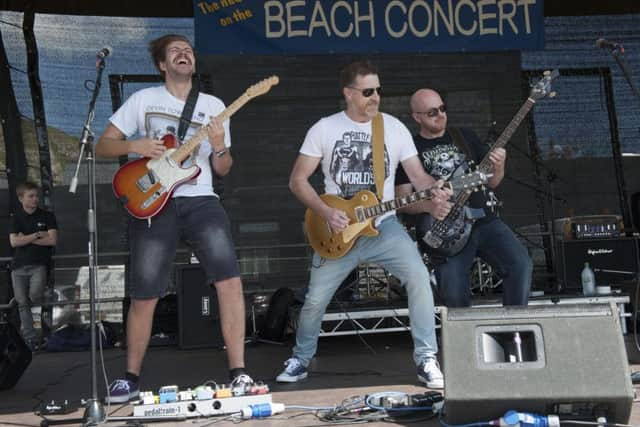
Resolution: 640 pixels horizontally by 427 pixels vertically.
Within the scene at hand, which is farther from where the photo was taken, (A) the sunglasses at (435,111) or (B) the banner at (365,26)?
(B) the banner at (365,26)

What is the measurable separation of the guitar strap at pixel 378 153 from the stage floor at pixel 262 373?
44.3 inches

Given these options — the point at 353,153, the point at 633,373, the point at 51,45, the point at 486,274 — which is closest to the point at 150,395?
the point at 353,153

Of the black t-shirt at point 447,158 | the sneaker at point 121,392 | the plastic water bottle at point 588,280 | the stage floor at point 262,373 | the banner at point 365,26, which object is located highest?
the banner at point 365,26

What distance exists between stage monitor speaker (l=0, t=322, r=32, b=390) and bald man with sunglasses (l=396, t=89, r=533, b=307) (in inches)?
104

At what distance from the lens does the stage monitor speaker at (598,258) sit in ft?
24.0

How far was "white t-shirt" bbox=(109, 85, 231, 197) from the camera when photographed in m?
4.42

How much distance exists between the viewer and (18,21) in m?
8.05

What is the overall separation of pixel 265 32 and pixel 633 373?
4903mm

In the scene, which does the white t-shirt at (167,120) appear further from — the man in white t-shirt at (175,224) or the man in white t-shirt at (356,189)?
the man in white t-shirt at (356,189)

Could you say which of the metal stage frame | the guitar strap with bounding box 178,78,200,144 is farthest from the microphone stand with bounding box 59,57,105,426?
the metal stage frame

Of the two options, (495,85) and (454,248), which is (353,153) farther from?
(495,85)

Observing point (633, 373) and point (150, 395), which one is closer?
point (150, 395)

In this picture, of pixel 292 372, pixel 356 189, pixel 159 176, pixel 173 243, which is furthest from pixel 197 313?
pixel 159 176

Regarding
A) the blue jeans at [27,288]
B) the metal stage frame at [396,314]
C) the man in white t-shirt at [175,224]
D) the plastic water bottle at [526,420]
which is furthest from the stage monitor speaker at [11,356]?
the plastic water bottle at [526,420]
